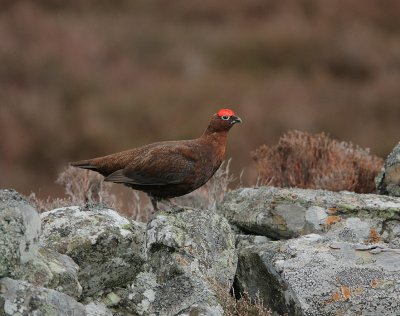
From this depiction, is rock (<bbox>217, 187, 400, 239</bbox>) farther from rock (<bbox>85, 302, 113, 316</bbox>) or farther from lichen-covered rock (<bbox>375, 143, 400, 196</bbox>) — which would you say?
rock (<bbox>85, 302, 113, 316</bbox>)

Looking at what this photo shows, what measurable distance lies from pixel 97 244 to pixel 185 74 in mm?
20300

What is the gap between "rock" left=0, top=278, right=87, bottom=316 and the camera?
13.8 feet

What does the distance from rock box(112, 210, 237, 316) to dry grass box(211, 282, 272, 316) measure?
5cm

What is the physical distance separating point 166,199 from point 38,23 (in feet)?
65.4

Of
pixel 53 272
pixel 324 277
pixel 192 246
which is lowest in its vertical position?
pixel 324 277

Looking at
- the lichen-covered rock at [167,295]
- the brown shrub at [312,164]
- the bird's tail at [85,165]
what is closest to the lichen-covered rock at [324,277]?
the lichen-covered rock at [167,295]

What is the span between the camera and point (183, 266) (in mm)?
5309

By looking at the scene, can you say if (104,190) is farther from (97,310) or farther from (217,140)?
(97,310)

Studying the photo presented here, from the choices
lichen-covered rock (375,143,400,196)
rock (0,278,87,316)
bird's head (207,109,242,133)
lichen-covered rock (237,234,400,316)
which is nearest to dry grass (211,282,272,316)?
lichen-covered rock (237,234,400,316)

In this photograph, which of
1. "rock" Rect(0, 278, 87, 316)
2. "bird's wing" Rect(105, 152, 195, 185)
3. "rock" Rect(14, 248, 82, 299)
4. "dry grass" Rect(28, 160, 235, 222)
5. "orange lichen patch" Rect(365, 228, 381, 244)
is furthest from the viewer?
"dry grass" Rect(28, 160, 235, 222)

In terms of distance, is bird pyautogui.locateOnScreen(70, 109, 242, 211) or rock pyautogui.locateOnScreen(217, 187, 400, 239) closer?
rock pyautogui.locateOnScreen(217, 187, 400, 239)

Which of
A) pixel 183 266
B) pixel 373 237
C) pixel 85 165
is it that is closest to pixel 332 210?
pixel 373 237

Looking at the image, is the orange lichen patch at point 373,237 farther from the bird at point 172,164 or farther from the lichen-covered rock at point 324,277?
the bird at point 172,164

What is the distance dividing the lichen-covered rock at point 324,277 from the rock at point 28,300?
1434 millimetres
